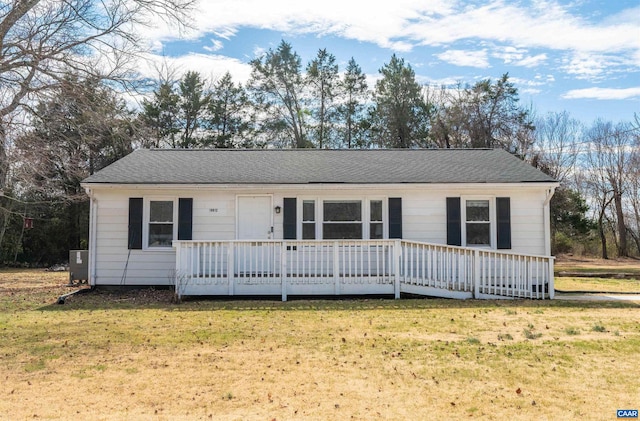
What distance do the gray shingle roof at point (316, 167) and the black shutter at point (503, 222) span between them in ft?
1.80

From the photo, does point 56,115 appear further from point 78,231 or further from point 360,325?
point 78,231

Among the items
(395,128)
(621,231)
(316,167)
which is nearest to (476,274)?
(316,167)

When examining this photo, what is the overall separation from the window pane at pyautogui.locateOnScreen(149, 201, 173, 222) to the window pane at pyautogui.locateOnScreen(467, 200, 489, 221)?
290 inches

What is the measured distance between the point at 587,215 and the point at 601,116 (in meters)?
6.57

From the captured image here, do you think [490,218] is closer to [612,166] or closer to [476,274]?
[476,274]

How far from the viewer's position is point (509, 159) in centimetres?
1376

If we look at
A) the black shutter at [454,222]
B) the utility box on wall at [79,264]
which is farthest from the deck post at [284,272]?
the utility box on wall at [79,264]

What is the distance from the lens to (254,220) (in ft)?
38.9

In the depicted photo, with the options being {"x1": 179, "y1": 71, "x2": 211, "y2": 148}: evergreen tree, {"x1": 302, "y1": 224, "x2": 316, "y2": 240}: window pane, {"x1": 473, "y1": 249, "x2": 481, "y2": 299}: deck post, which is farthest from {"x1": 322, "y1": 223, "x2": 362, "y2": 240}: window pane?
{"x1": 179, "y1": 71, "x2": 211, "y2": 148}: evergreen tree

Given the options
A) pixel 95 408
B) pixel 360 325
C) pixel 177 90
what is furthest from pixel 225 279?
pixel 177 90

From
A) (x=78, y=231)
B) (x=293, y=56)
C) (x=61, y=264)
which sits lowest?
(x=61, y=264)

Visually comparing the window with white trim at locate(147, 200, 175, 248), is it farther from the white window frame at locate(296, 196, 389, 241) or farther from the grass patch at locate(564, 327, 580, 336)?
the grass patch at locate(564, 327, 580, 336)

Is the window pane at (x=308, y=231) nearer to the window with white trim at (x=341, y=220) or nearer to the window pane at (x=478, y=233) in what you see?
the window with white trim at (x=341, y=220)

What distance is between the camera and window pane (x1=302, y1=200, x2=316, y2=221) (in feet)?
39.0
